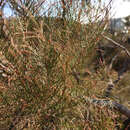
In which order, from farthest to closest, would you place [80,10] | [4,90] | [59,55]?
[80,10], [4,90], [59,55]

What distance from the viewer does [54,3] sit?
1206mm

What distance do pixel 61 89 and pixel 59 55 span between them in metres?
0.23

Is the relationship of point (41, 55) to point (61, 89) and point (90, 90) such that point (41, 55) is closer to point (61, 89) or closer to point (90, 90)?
point (61, 89)

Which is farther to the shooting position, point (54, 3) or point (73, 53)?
point (54, 3)

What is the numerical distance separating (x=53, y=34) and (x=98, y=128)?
25.8 inches

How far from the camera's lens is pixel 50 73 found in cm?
98

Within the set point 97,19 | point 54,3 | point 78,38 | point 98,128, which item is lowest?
point 98,128

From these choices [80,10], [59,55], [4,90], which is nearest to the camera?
[59,55]

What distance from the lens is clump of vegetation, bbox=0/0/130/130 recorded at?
927mm

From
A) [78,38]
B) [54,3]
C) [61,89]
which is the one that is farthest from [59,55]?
[54,3]

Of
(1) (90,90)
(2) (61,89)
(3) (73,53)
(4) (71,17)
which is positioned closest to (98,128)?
(1) (90,90)

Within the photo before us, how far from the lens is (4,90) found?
40.9 inches

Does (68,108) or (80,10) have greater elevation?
(80,10)

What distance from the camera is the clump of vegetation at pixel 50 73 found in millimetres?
927
